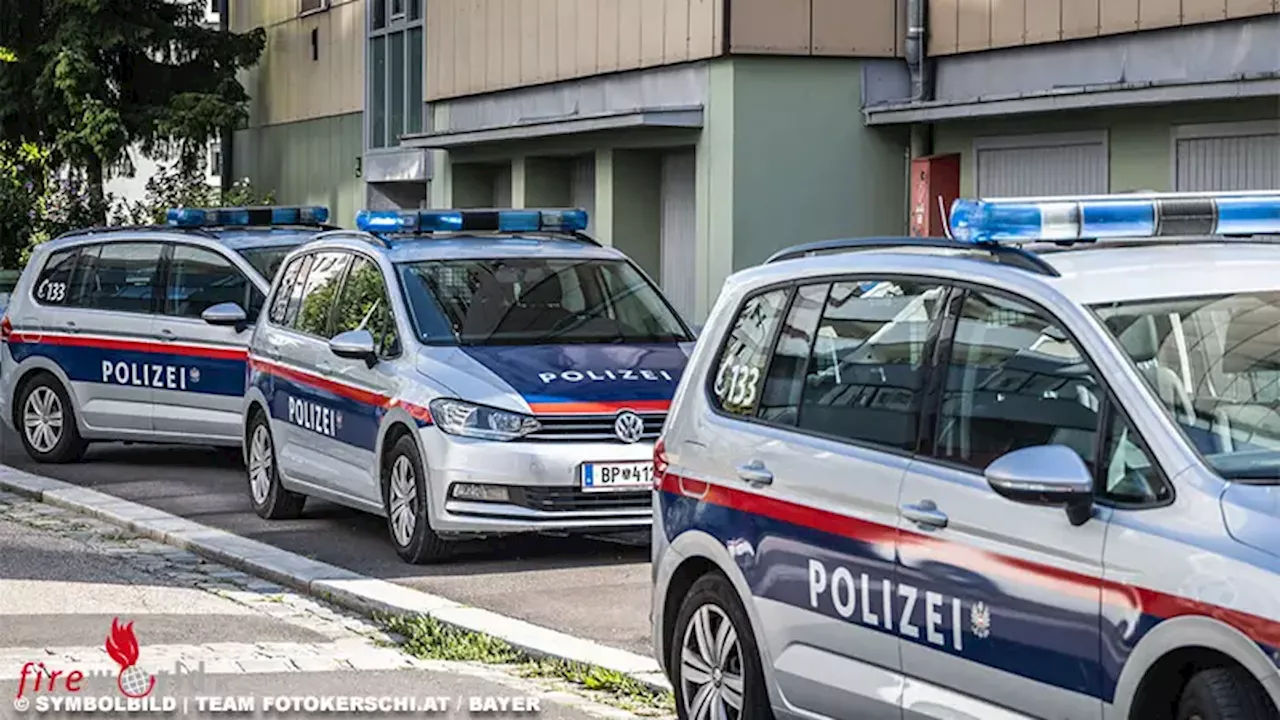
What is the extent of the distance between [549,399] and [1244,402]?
622 cm

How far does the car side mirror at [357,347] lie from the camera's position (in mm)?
12461

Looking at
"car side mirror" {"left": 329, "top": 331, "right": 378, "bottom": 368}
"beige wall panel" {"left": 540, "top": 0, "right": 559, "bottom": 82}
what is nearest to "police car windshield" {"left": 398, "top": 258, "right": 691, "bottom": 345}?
"car side mirror" {"left": 329, "top": 331, "right": 378, "bottom": 368}

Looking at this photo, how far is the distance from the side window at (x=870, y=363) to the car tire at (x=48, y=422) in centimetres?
1148

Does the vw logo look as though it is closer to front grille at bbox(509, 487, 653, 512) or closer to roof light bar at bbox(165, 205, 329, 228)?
front grille at bbox(509, 487, 653, 512)

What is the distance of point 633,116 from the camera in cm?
2261

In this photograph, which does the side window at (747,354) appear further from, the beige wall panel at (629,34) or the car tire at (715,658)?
the beige wall panel at (629,34)

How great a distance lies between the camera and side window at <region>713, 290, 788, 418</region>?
7277 millimetres

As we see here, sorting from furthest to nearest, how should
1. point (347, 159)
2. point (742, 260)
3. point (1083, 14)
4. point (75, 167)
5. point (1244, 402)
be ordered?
point (75, 167) → point (347, 159) → point (742, 260) → point (1083, 14) → point (1244, 402)

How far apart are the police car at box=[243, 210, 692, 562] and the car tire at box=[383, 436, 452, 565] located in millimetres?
11

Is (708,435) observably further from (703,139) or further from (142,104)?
(142,104)

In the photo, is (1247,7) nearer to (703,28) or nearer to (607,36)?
(703,28)

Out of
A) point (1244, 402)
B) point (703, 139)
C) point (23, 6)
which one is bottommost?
point (1244, 402)

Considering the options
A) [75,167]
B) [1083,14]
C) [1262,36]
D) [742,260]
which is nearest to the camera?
[1262,36]

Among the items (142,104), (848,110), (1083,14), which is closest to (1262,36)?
(1083,14)
